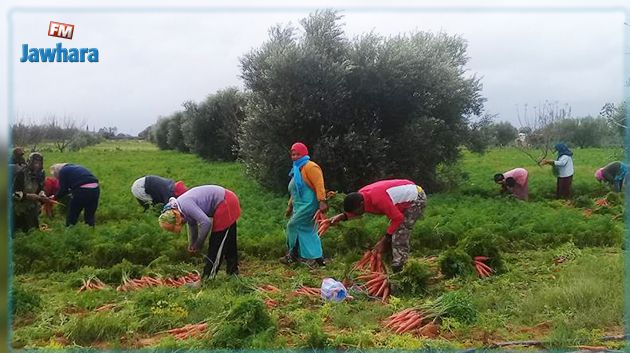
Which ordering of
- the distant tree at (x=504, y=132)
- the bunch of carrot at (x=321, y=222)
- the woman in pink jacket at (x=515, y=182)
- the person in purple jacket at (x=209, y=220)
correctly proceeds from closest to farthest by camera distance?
the person in purple jacket at (x=209, y=220) → the bunch of carrot at (x=321, y=222) → the distant tree at (x=504, y=132) → the woman in pink jacket at (x=515, y=182)

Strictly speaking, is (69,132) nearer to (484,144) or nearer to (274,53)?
(274,53)

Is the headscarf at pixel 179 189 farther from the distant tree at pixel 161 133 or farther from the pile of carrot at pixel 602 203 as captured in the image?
the pile of carrot at pixel 602 203

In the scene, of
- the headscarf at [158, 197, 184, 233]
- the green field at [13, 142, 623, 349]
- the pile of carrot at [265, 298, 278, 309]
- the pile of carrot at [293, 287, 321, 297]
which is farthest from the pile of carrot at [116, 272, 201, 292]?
the pile of carrot at [293, 287, 321, 297]

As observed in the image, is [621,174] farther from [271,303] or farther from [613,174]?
[271,303]

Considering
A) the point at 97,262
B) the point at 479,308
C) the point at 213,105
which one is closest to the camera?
the point at 479,308

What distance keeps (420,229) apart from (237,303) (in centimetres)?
351

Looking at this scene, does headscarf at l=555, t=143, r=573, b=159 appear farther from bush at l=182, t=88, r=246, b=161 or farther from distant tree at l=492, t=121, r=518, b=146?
bush at l=182, t=88, r=246, b=161

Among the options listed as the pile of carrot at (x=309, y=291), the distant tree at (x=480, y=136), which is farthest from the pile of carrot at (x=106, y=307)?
the distant tree at (x=480, y=136)

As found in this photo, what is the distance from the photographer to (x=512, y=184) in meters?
9.32

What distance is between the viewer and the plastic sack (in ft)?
20.3

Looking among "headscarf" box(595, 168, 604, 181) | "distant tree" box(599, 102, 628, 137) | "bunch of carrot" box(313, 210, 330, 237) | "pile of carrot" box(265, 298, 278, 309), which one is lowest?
"pile of carrot" box(265, 298, 278, 309)

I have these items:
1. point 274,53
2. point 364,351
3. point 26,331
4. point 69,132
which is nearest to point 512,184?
point 274,53

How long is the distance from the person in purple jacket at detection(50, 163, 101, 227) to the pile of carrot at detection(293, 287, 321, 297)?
8.89 ft

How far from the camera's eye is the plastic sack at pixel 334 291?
6.20 meters
